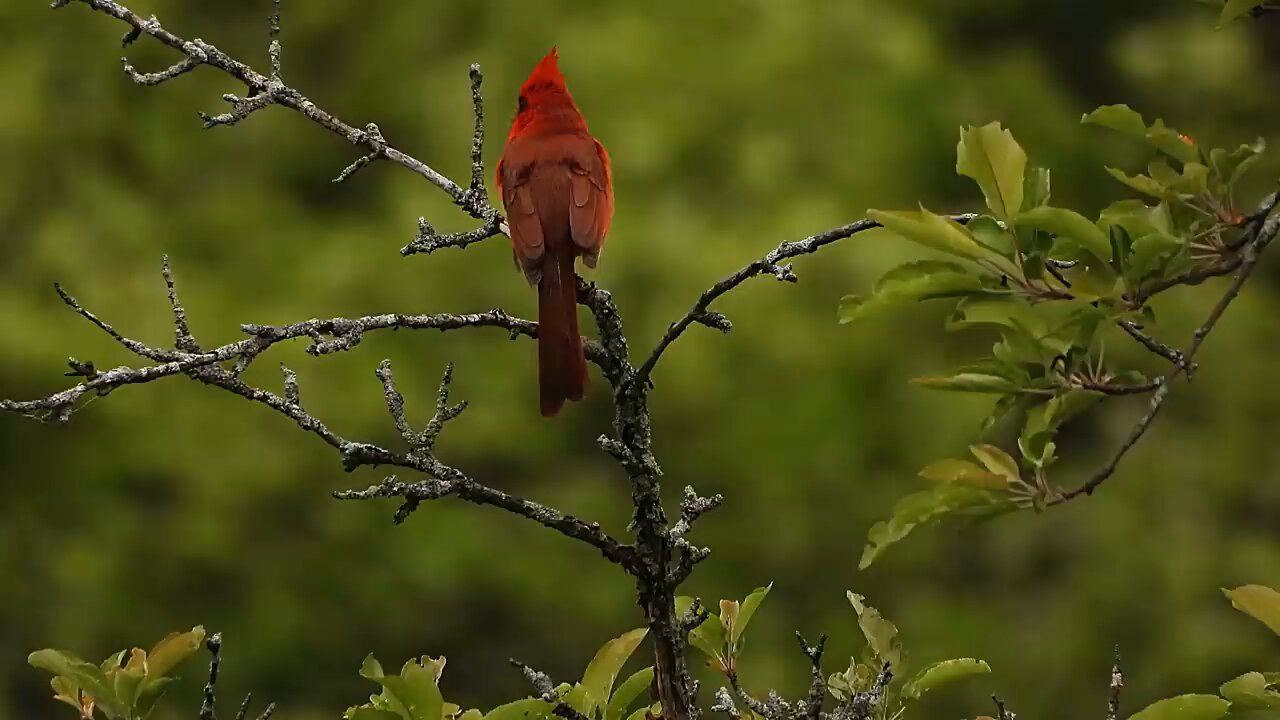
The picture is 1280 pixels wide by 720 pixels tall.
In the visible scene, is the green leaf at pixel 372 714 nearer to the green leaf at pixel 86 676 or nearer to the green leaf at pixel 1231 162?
the green leaf at pixel 86 676

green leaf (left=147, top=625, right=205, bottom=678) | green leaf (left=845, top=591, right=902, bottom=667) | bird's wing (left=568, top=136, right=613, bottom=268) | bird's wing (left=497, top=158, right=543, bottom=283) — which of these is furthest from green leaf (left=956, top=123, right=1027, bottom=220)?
bird's wing (left=568, top=136, right=613, bottom=268)

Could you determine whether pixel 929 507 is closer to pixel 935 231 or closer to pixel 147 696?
pixel 935 231

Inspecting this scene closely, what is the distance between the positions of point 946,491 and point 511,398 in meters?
7.05

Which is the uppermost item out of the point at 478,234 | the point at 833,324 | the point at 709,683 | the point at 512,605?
the point at 833,324

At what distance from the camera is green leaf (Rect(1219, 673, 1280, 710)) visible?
1854mm

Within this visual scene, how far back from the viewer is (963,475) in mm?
1671

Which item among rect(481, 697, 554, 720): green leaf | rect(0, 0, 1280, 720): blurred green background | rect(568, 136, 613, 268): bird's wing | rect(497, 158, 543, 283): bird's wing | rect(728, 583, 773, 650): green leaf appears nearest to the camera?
rect(481, 697, 554, 720): green leaf

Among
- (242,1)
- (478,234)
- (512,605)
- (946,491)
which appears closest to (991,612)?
(512,605)

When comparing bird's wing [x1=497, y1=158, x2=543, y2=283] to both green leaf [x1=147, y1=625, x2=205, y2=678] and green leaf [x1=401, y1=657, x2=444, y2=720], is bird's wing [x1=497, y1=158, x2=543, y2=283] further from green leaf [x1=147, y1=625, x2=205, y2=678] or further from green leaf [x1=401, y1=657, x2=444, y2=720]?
green leaf [x1=401, y1=657, x2=444, y2=720]

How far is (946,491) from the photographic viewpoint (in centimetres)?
166

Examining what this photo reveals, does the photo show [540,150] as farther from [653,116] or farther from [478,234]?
[653,116]

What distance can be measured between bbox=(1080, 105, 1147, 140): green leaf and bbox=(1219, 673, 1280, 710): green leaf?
0.57 metres

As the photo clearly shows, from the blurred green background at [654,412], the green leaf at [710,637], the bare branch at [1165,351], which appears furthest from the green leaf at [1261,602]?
the blurred green background at [654,412]

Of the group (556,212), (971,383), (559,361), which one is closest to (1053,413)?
(971,383)
